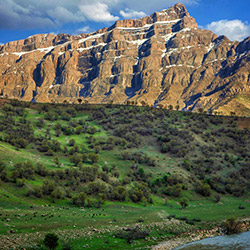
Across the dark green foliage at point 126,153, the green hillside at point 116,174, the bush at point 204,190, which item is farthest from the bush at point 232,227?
the bush at point 204,190

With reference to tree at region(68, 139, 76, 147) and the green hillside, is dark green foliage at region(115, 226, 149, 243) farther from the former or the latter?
tree at region(68, 139, 76, 147)

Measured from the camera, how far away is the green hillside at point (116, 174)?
3353 centimetres

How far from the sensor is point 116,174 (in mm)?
72750

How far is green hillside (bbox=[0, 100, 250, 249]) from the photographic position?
110 ft

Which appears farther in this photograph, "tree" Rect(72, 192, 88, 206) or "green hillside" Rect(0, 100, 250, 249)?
"tree" Rect(72, 192, 88, 206)

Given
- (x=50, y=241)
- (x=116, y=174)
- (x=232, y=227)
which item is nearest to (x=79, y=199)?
(x=50, y=241)

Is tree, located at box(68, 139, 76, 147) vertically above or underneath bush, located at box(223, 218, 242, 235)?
above

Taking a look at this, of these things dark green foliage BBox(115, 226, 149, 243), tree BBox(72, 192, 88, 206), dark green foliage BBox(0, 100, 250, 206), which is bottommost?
dark green foliage BBox(115, 226, 149, 243)

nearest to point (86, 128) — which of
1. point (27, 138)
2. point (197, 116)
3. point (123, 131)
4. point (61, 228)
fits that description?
point (123, 131)

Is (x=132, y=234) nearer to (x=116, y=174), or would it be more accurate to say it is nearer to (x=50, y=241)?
(x=50, y=241)

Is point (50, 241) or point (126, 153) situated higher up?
point (126, 153)

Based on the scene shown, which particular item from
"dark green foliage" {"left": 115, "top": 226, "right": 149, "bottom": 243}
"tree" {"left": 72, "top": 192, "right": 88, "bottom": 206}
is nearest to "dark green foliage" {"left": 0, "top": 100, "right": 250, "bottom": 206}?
"tree" {"left": 72, "top": 192, "right": 88, "bottom": 206}

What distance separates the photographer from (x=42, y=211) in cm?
3822

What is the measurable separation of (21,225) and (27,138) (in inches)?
2751
